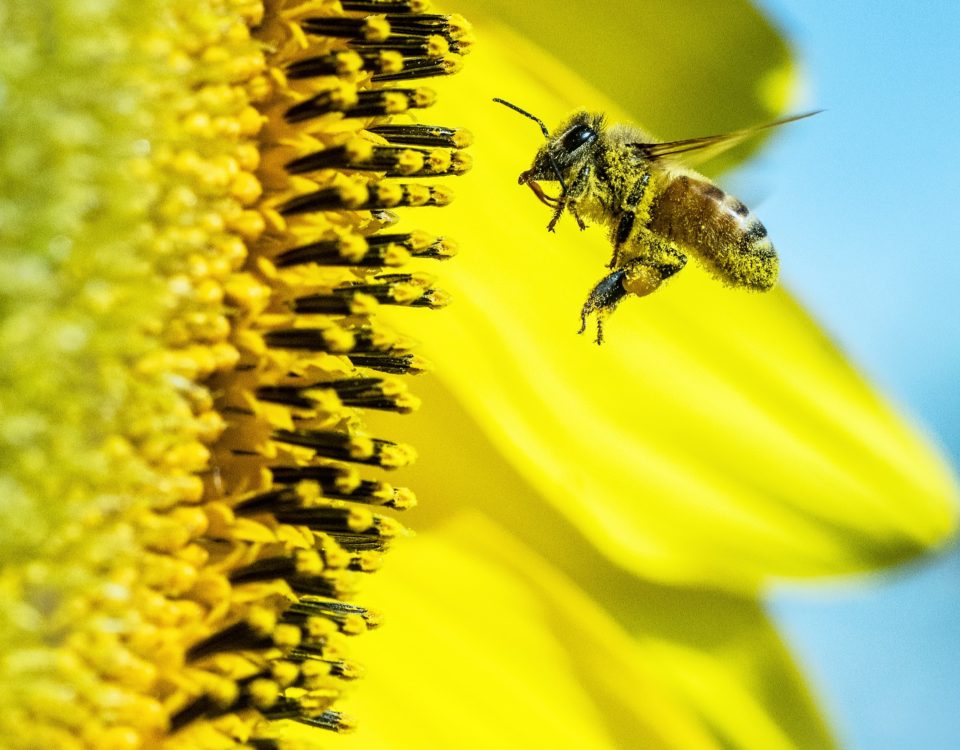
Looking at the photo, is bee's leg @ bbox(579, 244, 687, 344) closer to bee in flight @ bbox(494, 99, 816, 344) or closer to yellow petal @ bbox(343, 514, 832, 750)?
bee in flight @ bbox(494, 99, 816, 344)

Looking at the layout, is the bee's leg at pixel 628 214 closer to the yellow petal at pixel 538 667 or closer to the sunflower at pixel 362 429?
the sunflower at pixel 362 429

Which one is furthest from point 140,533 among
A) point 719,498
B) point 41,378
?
point 719,498

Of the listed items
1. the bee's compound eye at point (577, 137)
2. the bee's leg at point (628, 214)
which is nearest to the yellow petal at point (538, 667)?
the bee's leg at point (628, 214)

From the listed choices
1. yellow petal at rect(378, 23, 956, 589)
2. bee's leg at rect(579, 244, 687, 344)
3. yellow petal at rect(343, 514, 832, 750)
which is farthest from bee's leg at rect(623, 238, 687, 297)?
yellow petal at rect(343, 514, 832, 750)

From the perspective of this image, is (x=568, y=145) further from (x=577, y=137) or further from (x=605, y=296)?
(x=605, y=296)

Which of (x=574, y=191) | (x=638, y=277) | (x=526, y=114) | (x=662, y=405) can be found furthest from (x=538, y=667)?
(x=526, y=114)
